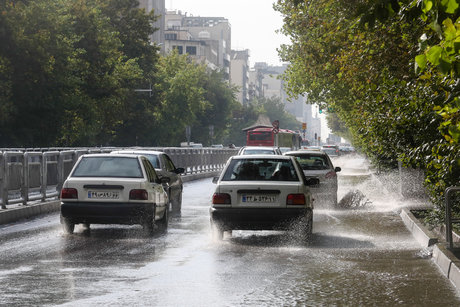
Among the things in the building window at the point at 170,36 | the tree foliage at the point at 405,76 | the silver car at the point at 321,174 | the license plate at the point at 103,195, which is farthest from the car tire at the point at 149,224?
the building window at the point at 170,36

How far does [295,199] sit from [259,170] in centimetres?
107

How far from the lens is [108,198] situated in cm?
1397

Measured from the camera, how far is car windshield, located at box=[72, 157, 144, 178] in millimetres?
14445

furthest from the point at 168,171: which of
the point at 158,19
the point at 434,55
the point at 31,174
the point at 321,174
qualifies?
the point at 158,19

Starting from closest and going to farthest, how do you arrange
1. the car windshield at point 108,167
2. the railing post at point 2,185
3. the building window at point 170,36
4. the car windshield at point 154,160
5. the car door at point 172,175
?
the car windshield at point 108,167
the railing post at point 2,185
the car windshield at point 154,160
the car door at point 172,175
the building window at point 170,36

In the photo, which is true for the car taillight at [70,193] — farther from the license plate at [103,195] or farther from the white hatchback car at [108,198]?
the license plate at [103,195]

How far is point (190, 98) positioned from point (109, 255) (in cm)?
6854

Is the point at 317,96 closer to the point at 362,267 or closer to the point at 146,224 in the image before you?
the point at 146,224

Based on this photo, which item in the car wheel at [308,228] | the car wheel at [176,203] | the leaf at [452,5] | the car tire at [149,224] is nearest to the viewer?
the leaf at [452,5]

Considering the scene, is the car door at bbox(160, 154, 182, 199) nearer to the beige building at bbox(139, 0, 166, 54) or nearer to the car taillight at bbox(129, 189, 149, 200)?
the car taillight at bbox(129, 189, 149, 200)

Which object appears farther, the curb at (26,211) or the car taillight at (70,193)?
the curb at (26,211)

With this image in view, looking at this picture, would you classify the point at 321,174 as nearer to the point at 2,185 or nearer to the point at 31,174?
the point at 31,174

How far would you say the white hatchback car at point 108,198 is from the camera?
13.8m

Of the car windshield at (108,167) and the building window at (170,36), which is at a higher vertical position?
the building window at (170,36)
